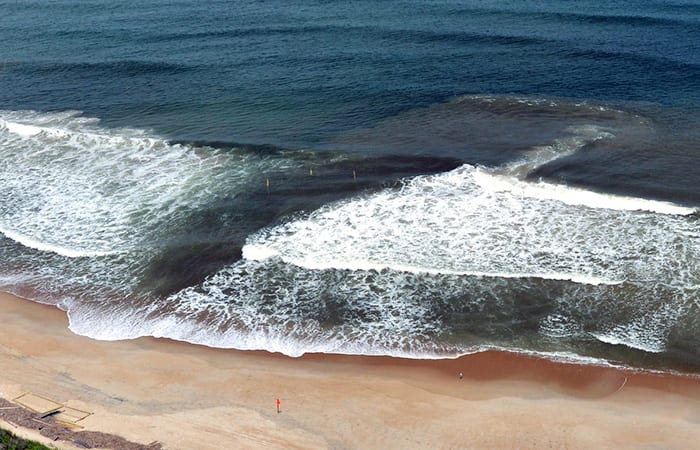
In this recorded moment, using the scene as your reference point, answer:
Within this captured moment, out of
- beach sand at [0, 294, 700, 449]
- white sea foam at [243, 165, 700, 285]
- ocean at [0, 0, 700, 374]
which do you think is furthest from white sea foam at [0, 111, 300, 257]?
beach sand at [0, 294, 700, 449]

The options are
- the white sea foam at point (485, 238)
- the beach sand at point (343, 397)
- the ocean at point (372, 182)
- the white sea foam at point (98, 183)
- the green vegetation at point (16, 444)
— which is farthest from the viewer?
the white sea foam at point (98, 183)

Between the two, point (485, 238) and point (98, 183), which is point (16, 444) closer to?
point (98, 183)

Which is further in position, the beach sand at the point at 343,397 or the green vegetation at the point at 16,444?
the beach sand at the point at 343,397

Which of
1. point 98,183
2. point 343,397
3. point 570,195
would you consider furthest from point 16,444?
point 570,195

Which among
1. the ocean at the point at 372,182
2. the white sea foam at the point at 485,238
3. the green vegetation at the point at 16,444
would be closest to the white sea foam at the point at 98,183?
the ocean at the point at 372,182

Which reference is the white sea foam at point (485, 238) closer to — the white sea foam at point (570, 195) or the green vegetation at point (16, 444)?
the white sea foam at point (570, 195)

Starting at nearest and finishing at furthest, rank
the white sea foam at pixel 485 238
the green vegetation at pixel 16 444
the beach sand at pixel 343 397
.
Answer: the green vegetation at pixel 16 444 → the beach sand at pixel 343 397 → the white sea foam at pixel 485 238

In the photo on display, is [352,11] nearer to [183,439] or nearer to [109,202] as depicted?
[109,202]

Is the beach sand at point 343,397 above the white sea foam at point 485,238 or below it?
below
